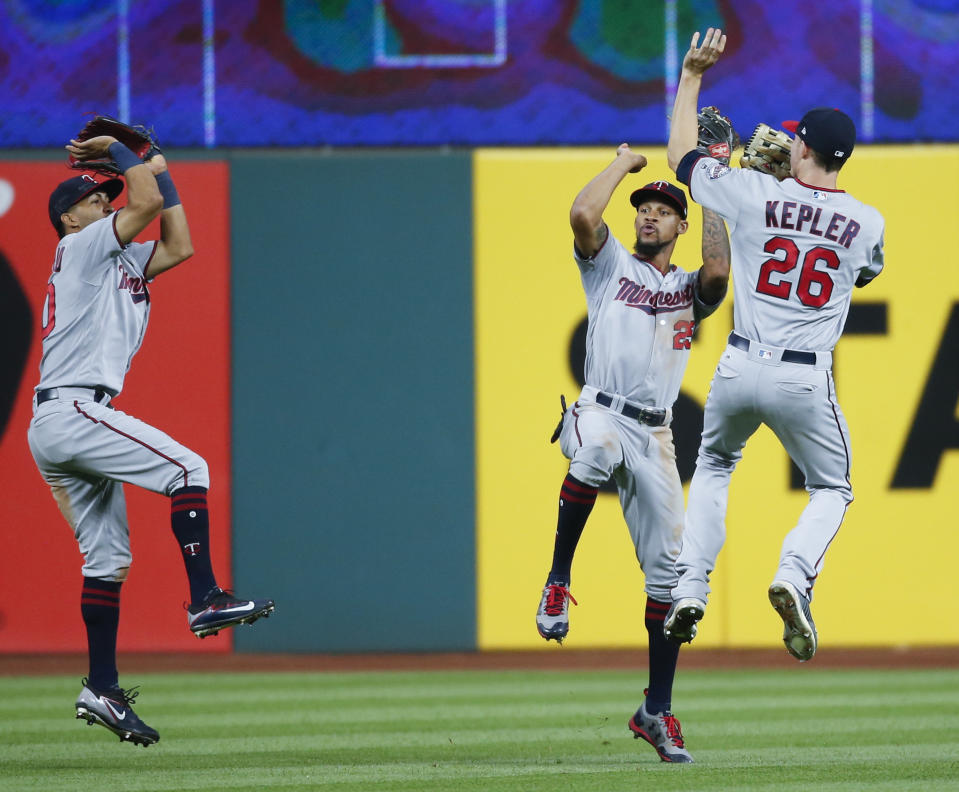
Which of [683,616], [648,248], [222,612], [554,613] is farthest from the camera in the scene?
[648,248]

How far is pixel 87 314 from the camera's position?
5.61 metres

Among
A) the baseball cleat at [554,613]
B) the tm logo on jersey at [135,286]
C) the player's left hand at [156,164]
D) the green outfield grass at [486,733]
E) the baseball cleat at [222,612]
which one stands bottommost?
the green outfield grass at [486,733]

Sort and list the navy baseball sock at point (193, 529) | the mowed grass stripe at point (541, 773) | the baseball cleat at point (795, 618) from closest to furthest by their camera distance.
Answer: the mowed grass stripe at point (541, 773) < the baseball cleat at point (795, 618) < the navy baseball sock at point (193, 529)

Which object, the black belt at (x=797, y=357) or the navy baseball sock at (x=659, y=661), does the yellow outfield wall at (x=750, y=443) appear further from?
the black belt at (x=797, y=357)

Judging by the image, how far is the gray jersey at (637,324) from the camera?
19.2 ft

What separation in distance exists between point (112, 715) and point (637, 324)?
246 cm

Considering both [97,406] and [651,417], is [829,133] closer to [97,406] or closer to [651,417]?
[651,417]

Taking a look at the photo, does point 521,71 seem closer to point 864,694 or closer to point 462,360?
point 462,360

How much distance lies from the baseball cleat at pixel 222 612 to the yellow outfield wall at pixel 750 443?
5205 mm

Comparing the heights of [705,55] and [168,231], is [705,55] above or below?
above

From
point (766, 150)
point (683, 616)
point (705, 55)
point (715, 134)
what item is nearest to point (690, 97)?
point (705, 55)

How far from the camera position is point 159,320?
33.7 ft

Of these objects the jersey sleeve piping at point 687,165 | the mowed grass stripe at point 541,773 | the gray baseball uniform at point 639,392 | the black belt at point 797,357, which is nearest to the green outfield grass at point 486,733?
the mowed grass stripe at point 541,773

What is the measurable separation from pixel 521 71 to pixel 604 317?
5.16 metres
